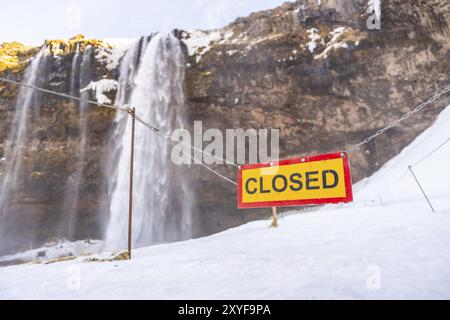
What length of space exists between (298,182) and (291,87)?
17368 millimetres

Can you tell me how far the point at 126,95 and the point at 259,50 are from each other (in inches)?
446

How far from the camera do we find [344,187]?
18.2 ft

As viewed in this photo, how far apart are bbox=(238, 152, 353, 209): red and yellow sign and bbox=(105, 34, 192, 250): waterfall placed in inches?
640

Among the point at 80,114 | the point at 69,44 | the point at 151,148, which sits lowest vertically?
the point at 151,148

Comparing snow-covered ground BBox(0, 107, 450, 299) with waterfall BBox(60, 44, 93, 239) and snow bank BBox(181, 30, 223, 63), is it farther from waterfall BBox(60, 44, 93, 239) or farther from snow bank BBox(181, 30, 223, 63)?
waterfall BBox(60, 44, 93, 239)

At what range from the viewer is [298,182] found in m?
6.16

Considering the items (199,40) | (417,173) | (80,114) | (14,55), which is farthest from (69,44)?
(417,173)

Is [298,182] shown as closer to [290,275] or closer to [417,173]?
[290,275]

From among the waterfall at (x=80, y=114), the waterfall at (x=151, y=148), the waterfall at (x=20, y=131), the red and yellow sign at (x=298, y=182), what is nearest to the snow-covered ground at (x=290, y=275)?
the red and yellow sign at (x=298, y=182)
